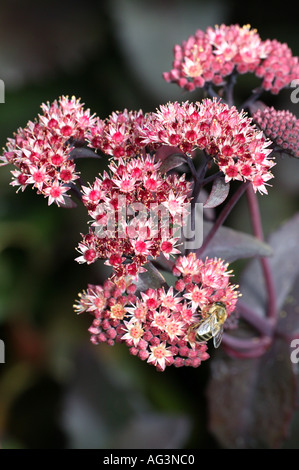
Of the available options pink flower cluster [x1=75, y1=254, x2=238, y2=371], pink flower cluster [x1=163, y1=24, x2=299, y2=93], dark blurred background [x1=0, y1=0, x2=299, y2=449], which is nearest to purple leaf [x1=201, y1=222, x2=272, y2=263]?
pink flower cluster [x1=75, y1=254, x2=238, y2=371]

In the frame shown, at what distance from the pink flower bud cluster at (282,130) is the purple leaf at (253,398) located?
0.45 m

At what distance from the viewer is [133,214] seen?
593mm

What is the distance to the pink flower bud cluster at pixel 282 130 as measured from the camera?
604 mm

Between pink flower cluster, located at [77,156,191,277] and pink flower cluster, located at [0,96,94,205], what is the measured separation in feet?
0.13

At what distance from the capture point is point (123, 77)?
1.51 meters

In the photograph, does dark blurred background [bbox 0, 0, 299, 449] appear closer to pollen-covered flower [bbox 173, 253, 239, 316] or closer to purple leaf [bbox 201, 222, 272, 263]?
purple leaf [bbox 201, 222, 272, 263]

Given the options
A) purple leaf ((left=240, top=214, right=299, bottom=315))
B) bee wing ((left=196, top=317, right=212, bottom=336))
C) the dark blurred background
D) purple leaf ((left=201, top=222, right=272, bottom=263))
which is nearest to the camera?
bee wing ((left=196, top=317, right=212, bottom=336))

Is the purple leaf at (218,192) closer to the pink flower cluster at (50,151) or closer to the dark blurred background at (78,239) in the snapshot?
the pink flower cluster at (50,151)

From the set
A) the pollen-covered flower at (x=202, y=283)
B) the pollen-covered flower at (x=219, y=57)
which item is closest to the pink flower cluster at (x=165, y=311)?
the pollen-covered flower at (x=202, y=283)

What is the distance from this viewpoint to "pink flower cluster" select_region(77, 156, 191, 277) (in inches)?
22.8

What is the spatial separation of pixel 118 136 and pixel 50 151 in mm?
81

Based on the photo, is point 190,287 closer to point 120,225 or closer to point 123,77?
point 120,225
